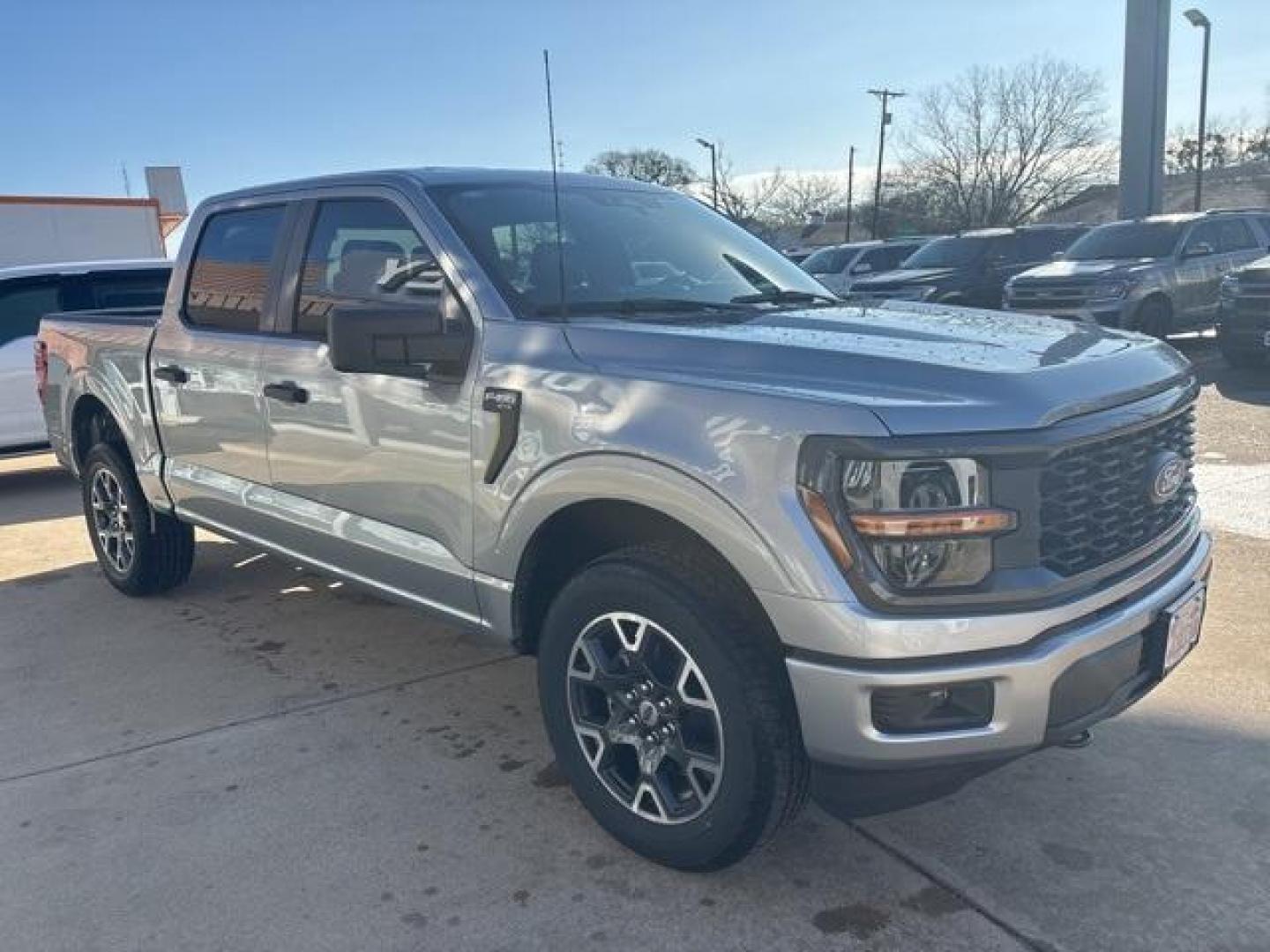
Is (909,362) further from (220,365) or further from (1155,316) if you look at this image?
(1155,316)

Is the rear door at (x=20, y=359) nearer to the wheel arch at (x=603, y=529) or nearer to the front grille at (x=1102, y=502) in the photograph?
the wheel arch at (x=603, y=529)

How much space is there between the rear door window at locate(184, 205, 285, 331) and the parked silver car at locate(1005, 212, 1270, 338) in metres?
9.63

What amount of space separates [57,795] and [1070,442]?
3.17m

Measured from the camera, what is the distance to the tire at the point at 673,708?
255 centimetres

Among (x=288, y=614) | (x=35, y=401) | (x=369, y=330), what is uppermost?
(x=369, y=330)

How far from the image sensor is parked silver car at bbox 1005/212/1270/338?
12.1 metres

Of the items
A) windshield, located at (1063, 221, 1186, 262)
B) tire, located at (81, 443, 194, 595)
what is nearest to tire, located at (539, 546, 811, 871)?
tire, located at (81, 443, 194, 595)

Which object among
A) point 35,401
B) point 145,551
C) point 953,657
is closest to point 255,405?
point 145,551

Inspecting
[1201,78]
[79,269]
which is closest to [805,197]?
[1201,78]

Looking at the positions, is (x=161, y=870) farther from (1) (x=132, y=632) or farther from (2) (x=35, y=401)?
(2) (x=35, y=401)

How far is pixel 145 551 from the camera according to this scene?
532 centimetres

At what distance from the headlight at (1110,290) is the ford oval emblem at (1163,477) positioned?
10.1 metres

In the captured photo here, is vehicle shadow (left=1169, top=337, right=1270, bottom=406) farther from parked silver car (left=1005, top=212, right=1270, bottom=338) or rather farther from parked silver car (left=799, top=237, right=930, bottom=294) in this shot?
parked silver car (left=799, top=237, right=930, bottom=294)

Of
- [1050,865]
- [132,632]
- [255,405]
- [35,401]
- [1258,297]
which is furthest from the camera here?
[1258,297]
